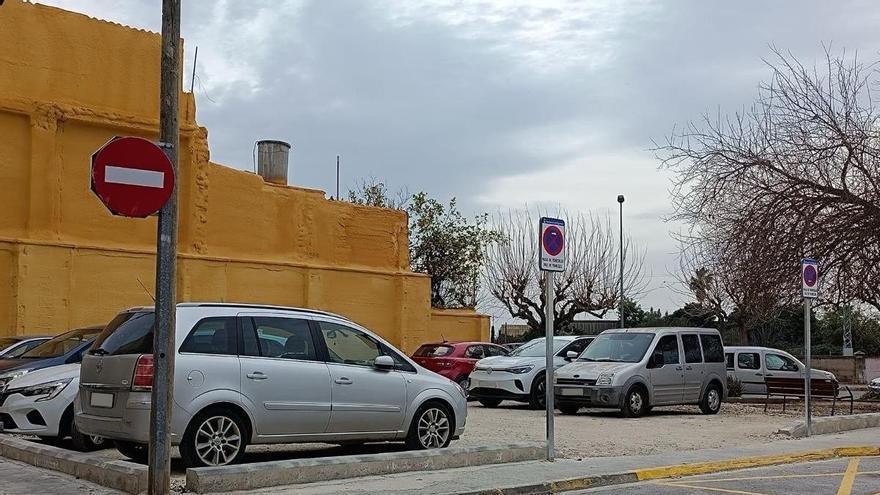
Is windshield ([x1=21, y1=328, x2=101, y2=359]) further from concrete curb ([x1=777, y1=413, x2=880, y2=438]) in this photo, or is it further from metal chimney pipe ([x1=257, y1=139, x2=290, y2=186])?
metal chimney pipe ([x1=257, y1=139, x2=290, y2=186])

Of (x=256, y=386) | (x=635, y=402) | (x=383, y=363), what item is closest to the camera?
(x=256, y=386)

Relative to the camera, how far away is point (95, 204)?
21.7 m

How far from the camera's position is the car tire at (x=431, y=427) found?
11.6 metres

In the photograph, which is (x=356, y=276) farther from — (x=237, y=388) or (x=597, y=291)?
(x=597, y=291)

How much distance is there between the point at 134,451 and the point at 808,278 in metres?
10.7

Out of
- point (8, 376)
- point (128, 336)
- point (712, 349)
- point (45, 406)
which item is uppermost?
point (128, 336)

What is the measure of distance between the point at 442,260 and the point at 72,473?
33.2m

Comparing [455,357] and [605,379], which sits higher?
[455,357]

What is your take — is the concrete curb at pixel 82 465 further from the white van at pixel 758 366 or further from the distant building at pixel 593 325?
the distant building at pixel 593 325

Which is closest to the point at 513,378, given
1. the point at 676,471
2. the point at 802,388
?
the point at 802,388

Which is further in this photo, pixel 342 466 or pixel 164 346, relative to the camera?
pixel 342 466

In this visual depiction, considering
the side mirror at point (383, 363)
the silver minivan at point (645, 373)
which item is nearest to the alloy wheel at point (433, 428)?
the side mirror at point (383, 363)

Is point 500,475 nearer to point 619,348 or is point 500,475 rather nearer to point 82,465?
point 82,465

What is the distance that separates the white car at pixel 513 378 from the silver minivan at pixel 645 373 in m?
0.68
